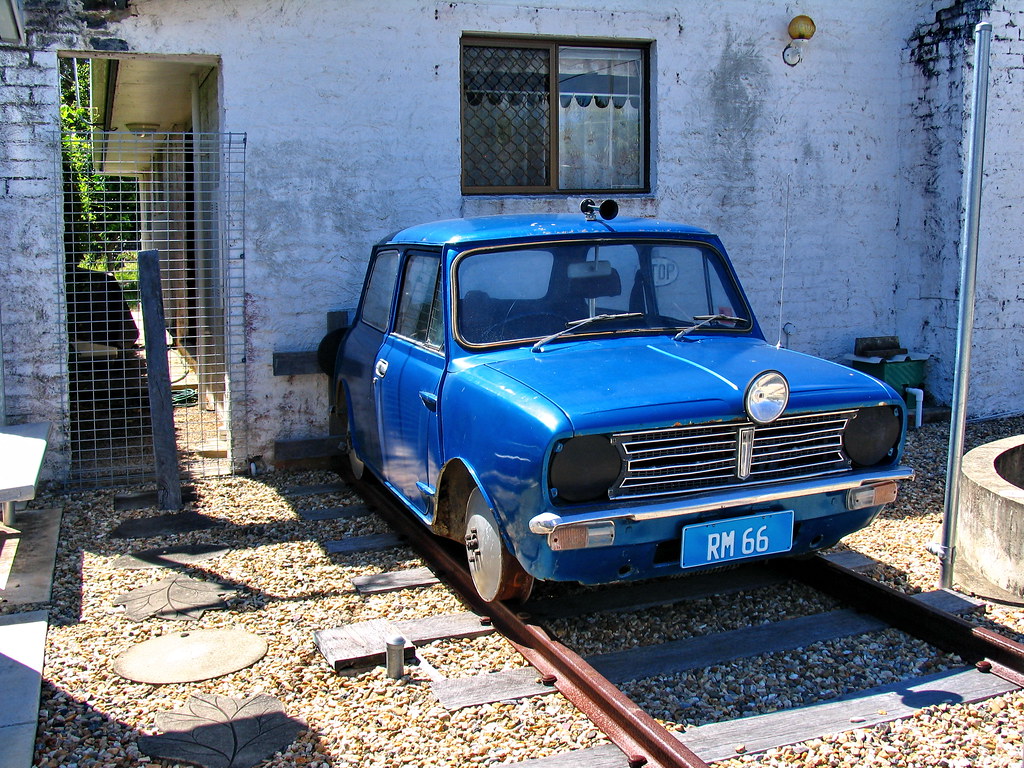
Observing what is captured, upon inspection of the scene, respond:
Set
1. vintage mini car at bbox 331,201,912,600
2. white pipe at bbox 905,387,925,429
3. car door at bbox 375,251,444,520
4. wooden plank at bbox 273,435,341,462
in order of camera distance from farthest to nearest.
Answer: white pipe at bbox 905,387,925,429 < wooden plank at bbox 273,435,341,462 < car door at bbox 375,251,444,520 < vintage mini car at bbox 331,201,912,600

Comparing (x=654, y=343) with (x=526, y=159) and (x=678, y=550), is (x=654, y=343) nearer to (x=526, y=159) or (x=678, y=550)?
(x=678, y=550)

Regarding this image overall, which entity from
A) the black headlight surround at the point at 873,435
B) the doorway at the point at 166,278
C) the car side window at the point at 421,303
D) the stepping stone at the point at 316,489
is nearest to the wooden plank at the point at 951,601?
the black headlight surround at the point at 873,435

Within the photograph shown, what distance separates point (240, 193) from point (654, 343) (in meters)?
3.95

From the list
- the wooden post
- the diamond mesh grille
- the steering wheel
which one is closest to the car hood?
the steering wheel

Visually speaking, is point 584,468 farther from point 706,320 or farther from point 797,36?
point 797,36

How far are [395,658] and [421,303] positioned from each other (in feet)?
6.82

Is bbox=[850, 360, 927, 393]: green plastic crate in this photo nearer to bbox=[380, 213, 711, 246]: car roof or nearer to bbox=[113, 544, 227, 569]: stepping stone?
bbox=[380, 213, 711, 246]: car roof

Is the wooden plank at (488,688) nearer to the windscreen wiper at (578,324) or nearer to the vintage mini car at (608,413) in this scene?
the vintage mini car at (608,413)

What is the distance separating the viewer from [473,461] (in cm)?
433

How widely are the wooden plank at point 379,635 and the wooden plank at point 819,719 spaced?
103 centimetres

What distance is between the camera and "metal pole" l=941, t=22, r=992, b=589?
4.65m

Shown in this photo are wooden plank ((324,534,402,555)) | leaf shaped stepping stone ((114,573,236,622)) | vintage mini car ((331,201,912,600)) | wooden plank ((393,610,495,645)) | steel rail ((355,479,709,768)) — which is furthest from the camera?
wooden plank ((324,534,402,555))

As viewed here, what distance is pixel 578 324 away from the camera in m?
4.81

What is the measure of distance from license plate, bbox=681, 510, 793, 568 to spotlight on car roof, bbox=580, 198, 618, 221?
1.93m
